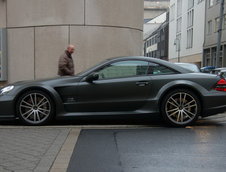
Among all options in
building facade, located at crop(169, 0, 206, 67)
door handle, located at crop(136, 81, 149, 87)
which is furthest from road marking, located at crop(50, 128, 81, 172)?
building facade, located at crop(169, 0, 206, 67)

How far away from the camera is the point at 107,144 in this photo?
5230mm

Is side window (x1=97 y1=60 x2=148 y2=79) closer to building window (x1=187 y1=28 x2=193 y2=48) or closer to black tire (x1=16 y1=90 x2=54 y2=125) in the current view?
black tire (x1=16 y1=90 x2=54 y2=125)

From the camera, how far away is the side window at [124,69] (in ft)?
22.2

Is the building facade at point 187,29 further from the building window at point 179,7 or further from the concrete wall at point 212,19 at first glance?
the concrete wall at point 212,19

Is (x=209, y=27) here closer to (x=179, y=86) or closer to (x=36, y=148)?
(x=179, y=86)

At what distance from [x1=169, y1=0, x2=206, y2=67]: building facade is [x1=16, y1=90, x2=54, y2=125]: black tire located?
42867mm

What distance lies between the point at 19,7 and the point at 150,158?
8.53 metres

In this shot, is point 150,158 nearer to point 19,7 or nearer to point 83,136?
point 83,136

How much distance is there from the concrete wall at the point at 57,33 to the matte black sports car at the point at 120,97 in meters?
4.63

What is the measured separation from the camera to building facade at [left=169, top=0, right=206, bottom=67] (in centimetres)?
4853

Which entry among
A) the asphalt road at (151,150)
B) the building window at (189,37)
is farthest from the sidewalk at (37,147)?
the building window at (189,37)

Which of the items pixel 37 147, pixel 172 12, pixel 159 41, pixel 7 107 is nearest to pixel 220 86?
pixel 37 147

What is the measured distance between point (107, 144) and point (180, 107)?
1940 mm

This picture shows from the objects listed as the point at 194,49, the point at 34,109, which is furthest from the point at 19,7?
the point at 194,49
